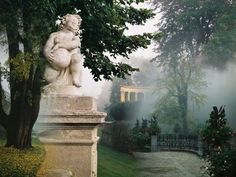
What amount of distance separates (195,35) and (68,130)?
29.9 m

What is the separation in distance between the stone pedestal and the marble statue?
39 centimetres

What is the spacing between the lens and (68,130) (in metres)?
6.22

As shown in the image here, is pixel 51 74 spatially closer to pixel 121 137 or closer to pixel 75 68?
pixel 75 68

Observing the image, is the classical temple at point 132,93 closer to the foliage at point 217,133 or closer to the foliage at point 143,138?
the foliage at point 143,138

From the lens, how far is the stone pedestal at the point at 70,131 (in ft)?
20.2

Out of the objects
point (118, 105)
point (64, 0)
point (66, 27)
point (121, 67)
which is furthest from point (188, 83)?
point (66, 27)

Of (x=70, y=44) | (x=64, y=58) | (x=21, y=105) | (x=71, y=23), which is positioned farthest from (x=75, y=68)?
(x=21, y=105)

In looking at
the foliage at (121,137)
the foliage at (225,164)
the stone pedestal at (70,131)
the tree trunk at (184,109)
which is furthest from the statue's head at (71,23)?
the tree trunk at (184,109)

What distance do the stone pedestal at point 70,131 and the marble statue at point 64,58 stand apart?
0.39m

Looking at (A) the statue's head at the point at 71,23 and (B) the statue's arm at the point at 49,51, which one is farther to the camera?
(A) the statue's head at the point at 71,23

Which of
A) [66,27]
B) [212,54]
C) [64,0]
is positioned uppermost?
[212,54]

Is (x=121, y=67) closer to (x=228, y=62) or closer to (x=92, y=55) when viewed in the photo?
(x=92, y=55)

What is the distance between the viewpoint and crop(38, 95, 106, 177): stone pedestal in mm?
6145

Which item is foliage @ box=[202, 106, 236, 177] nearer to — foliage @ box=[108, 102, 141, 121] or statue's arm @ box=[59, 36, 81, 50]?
statue's arm @ box=[59, 36, 81, 50]
